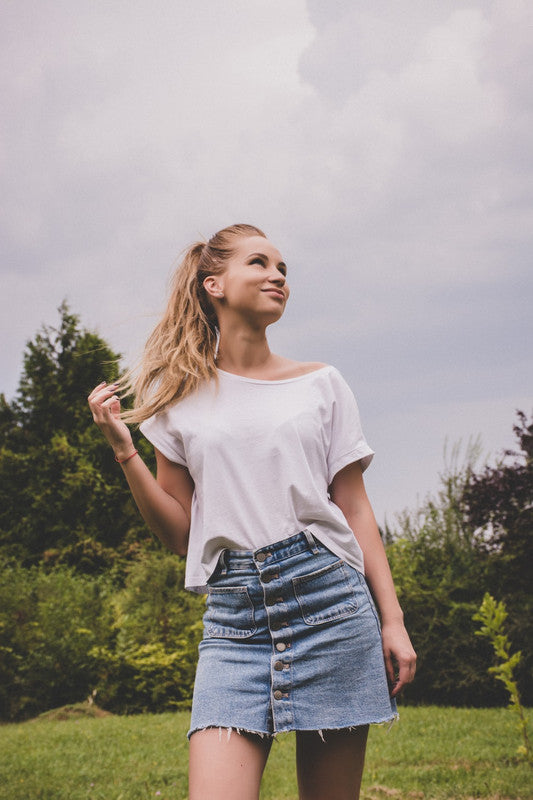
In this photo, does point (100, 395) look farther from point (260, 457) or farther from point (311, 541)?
point (311, 541)

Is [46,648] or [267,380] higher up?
[267,380]

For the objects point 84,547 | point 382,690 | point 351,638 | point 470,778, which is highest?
point 84,547

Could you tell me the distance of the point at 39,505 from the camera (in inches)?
683

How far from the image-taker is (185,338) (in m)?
2.55

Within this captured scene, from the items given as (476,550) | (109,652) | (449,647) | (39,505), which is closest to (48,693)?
(109,652)

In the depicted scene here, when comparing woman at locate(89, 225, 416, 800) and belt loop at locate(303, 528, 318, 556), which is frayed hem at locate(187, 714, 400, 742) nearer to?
woman at locate(89, 225, 416, 800)

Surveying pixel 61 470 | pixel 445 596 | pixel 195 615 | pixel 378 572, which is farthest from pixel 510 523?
pixel 61 470

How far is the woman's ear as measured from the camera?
2.52 metres

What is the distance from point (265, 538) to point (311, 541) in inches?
5.0

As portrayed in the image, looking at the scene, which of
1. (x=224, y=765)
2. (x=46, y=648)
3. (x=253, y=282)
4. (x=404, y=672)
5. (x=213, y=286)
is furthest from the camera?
(x=46, y=648)

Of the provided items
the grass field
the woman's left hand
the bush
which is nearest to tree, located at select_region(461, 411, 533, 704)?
the grass field

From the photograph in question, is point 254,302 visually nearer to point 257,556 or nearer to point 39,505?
point 257,556

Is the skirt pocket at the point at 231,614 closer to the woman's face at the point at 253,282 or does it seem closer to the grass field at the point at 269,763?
the woman's face at the point at 253,282

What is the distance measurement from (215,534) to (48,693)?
905cm
